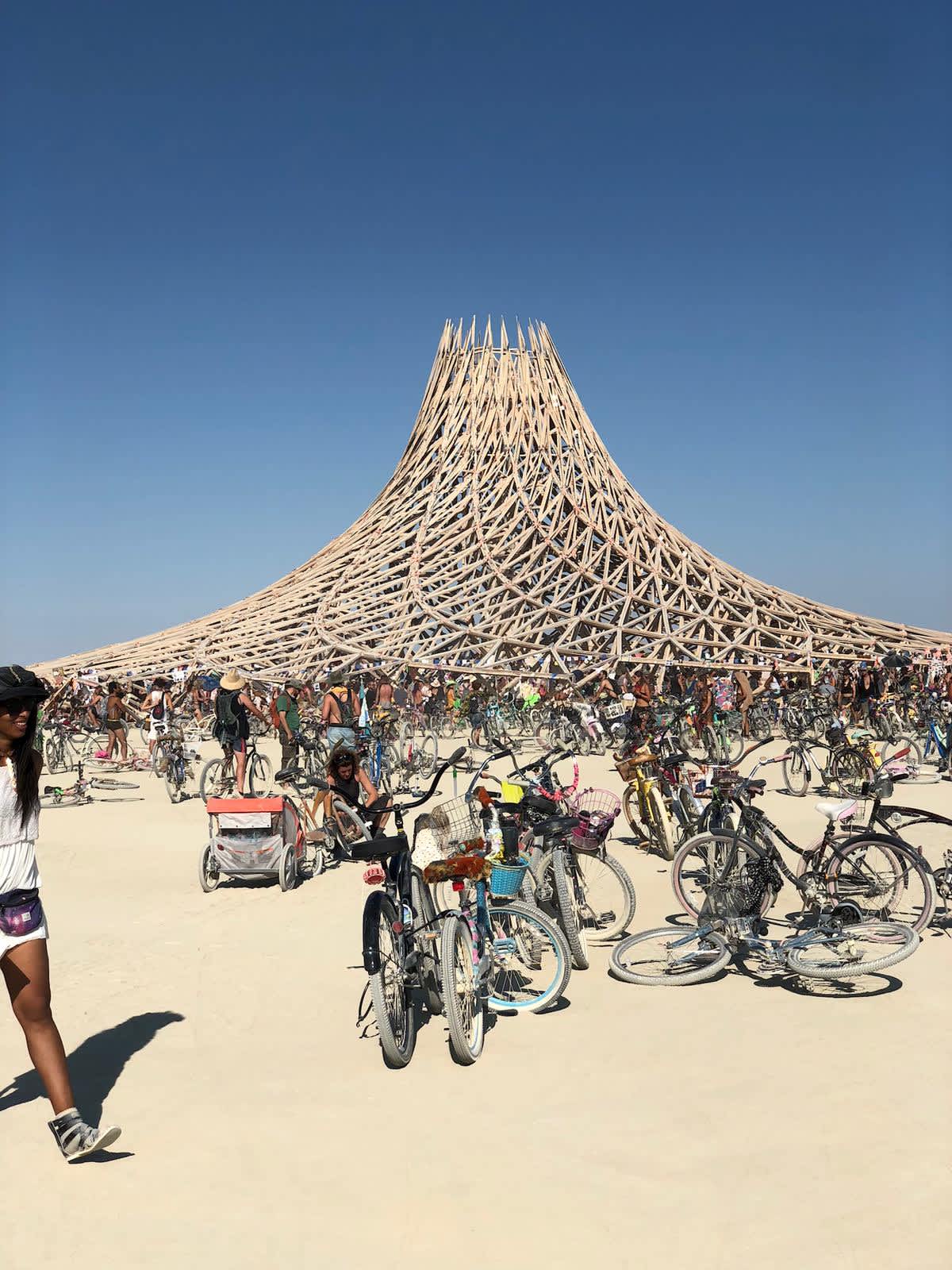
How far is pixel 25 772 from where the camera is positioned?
3682 mm

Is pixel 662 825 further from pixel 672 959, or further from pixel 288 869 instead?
pixel 288 869

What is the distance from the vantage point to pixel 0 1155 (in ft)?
12.2

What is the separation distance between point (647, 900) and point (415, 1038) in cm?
274

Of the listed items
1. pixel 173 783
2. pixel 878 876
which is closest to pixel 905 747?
pixel 878 876

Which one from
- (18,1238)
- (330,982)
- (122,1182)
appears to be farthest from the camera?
(330,982)

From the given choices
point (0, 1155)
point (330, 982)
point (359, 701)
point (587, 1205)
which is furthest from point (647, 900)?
point (359, 701)

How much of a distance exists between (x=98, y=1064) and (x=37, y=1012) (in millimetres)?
990

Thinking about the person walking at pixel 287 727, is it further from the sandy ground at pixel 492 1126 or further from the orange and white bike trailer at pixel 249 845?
the sandy ground at pixel 492 1126

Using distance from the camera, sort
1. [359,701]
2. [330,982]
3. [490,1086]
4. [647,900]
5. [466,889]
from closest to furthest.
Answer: [490,1086], [466,889], [330,982], [647,900], [359,701]

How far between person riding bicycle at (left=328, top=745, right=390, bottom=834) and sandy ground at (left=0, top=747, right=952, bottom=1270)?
0.96 metres

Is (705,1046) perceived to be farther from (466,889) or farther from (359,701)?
(359,701)

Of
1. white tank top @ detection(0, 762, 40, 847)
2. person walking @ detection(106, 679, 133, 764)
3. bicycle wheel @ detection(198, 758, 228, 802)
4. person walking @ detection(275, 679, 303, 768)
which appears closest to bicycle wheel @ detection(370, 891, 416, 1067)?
white tank top @ detection(0, 762, 40, 847)

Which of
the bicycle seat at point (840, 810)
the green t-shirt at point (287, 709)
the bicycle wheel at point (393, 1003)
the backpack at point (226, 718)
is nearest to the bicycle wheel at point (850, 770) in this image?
the bicycle seat at point (840, 810)

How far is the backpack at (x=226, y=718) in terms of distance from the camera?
403 inches
